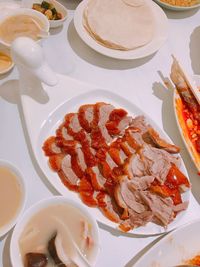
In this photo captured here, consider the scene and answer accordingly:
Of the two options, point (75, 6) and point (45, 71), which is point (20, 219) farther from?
point (75, 6)

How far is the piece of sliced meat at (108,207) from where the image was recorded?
1452 millimetres

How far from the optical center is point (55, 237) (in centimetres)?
130

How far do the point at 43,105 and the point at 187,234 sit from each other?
85 cm

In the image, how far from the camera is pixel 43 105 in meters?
1.66

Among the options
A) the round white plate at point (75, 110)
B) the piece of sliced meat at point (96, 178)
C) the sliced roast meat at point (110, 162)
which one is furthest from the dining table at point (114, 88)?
the sliced roast meat at point (110, 162)

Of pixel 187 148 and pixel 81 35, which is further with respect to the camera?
pixel 81 35

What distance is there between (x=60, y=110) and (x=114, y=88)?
0.37 meters

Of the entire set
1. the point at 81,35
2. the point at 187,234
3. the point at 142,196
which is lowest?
the point at 187,234

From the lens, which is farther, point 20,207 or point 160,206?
point 160,206

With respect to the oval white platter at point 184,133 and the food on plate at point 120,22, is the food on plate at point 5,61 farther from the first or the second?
the oval white platter at point 184,133

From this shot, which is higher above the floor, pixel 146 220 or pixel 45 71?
pixel 45 71

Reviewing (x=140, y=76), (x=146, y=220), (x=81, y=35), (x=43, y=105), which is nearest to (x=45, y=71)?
(x=43, y=105)

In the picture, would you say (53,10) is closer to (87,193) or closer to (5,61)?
(5,61)

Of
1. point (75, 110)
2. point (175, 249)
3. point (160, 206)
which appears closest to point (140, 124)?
point (75, 110)
